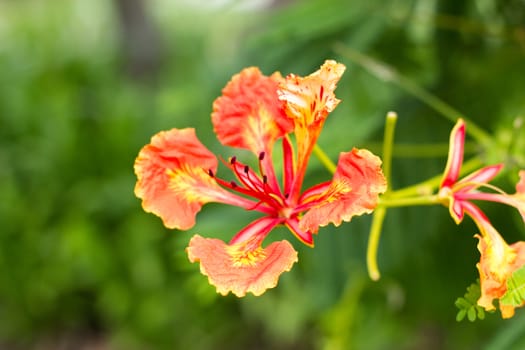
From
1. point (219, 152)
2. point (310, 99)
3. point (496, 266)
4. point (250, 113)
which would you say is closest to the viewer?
point (496, 266)

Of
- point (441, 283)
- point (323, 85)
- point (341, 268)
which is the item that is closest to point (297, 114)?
point (323, 85)

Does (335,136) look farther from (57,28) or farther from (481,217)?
(57,28)

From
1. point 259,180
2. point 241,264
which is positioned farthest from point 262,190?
point 241,264

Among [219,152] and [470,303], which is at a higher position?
[219,152]

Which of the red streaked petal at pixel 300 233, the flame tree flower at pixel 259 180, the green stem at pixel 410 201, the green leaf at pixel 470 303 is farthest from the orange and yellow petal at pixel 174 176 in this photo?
the green leaf at pixel 470 303

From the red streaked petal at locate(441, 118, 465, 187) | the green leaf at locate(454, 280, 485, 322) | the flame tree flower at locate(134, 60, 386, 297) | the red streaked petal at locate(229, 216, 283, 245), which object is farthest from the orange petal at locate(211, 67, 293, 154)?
the green leaf at locate(454, 280, 485, 322)

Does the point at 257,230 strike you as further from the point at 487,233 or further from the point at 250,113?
the point at 487,233

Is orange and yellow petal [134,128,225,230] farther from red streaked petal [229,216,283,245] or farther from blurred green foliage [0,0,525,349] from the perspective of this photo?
blurred green foliage [0,0,525,349]
